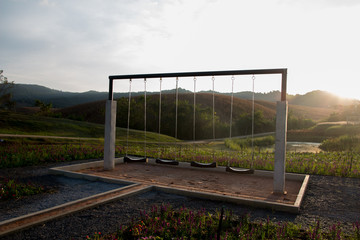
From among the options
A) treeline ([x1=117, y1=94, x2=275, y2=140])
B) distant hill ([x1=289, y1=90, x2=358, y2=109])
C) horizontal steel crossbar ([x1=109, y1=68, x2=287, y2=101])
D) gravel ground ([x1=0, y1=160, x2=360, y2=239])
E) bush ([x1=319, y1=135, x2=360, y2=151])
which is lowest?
gravel ground ([x1=0, y1=160, x2=360, y2=239])

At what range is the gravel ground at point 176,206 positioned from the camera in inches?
157

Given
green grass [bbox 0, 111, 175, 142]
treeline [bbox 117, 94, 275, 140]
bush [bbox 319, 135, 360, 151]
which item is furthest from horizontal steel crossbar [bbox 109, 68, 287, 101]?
treeline [bbox 117, 94, 275, 140]

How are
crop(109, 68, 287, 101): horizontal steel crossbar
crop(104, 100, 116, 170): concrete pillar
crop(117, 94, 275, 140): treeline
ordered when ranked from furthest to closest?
crop(117, 94, 275, 140): treeline
crop(104, 100, 116, 170): concrete pillar
crop(109, 68, 287, 101): horizontal steel crossbar

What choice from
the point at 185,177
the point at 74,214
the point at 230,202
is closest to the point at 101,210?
the point at 74,214

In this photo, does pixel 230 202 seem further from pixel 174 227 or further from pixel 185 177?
pixel 185 177

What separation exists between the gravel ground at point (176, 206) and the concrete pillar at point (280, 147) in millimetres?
581

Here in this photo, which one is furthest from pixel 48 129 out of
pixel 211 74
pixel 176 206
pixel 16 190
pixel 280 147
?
pixel 280 147

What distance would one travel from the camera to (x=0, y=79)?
34906 millimetres

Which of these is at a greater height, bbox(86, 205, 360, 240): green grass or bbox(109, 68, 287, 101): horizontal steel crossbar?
bbox(109, 68, 287, 101): horizontal steel crossbar

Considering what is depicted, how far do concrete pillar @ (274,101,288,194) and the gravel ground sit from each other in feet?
1.91

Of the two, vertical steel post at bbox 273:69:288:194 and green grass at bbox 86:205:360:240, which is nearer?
green grass at bbox 86:205:360:240

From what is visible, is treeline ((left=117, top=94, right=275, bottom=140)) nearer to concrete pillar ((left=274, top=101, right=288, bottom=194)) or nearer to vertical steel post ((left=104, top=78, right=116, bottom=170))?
vertical steel post ((left=104, top=78, right=116, bottom=170))

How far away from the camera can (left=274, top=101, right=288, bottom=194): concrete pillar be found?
250 inches

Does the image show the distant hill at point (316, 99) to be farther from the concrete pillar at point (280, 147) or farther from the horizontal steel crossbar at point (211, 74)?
the concrete pillar at point (280, 147)
